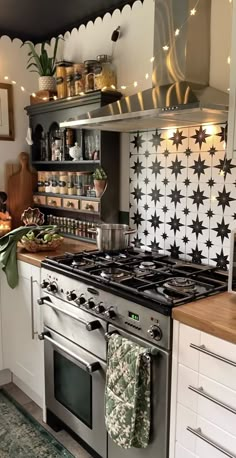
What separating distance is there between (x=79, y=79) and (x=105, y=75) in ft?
0.69

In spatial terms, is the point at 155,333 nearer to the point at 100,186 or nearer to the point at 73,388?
the point at 73,388

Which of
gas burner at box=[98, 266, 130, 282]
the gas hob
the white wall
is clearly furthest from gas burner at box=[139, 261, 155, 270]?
the white wall

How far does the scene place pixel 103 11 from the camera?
248 centimetres

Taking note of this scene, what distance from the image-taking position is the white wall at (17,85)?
292 cm

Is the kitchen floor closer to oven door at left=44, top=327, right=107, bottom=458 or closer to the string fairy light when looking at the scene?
oven door at left=44, top=327, right=107, bottom=458

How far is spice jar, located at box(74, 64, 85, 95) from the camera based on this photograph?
Result: 248 cm

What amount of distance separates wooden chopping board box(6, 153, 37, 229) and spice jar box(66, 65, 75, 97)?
673 millimetres

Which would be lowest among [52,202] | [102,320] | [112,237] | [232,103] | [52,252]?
[102,320]

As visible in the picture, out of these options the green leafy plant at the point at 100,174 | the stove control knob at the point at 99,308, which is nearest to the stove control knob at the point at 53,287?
the stove control knob at the point at 99,308

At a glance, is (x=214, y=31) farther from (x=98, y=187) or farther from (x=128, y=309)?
(x=128, y=309)

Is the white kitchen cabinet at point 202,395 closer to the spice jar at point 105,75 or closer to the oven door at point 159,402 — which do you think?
the oven door at point 159,402

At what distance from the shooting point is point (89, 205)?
2484mm

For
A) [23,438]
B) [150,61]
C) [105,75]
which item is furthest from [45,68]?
[23,438]

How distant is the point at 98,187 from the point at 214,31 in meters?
1.05
